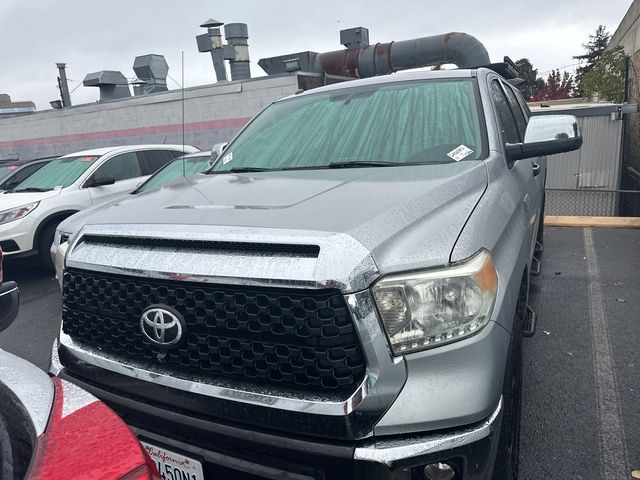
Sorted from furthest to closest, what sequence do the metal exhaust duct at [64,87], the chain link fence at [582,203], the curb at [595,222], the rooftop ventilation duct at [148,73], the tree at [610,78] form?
the metal exhaust duct at [64,87] → the rooftop ventilation duct at [148,73] → the tree at [610,78] → the chain link fence at [582,203] → the curb at [595,222]

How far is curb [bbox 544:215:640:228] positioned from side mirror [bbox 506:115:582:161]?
219 inches

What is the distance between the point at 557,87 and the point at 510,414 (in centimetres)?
4190

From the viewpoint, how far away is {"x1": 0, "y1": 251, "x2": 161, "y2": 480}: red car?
1.01m

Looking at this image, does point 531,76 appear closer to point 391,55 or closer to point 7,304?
point 391,55

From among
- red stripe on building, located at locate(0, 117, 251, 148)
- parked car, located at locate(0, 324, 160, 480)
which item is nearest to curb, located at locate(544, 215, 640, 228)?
parked car, located at locate(0, 324, 160, 480)

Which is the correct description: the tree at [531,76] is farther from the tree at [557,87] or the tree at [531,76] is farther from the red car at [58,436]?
the red car at [58,436]

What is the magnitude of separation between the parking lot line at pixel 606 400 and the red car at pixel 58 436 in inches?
90.5

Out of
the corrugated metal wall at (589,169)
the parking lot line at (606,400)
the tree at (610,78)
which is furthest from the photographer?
the tree at (610,78)

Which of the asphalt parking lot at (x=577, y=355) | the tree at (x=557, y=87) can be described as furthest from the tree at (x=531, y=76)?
the asphalt parking lot at (x=577, y=355)

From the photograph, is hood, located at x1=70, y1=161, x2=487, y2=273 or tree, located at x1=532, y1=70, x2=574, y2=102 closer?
hood, located at x1=70, y1=161, x2=487, y2=273

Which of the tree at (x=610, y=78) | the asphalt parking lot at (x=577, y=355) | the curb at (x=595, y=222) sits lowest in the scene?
the curb at (x=595, y=222)

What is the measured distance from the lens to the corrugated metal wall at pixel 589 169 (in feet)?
30.7

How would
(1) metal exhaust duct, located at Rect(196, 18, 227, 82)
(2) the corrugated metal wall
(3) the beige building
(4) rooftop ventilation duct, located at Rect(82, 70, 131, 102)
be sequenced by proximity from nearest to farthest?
(2) the corrugated metal wall < (3) the beige building < (1) metal exhaust duct, located at Rect(196, 18, 227, 82) < (4) rooftop ventilation duct, located at Rect(82, 70, 131, 102)

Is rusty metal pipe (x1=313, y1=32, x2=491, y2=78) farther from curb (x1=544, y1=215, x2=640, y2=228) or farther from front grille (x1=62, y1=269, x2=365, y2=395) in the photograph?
front grille (x1=62, y1=269, x2=365, y2=395)
